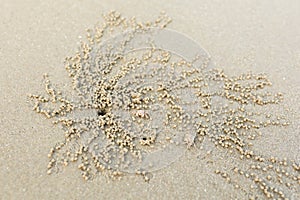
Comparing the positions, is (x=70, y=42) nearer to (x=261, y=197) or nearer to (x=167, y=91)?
(x=167, y=91)

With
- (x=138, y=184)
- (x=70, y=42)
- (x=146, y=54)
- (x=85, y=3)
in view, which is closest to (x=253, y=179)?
(x=138, y=184)

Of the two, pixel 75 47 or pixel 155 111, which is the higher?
pixel 75 47

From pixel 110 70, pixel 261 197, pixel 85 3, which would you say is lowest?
pixel 261 197

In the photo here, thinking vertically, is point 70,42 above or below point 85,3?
below

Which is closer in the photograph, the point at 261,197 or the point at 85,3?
the point at 261,197

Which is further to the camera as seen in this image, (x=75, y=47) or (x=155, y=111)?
(x=75, y=47)
